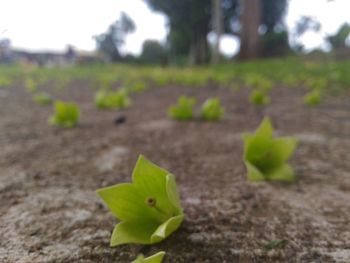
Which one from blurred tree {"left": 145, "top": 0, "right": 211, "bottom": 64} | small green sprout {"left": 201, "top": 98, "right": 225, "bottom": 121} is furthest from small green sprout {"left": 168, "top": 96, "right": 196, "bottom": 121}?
blurred tree {"left": 145, "top": 0, "right": 211, "bottom": 64}

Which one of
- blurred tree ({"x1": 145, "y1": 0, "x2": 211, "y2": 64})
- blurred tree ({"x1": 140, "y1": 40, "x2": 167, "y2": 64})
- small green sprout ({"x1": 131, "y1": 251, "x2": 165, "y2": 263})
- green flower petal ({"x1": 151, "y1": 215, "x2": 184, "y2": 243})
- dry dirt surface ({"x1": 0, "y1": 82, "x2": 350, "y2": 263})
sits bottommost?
dry dirt surface ({"x1": 0, "y1": 82, "x2": 350, "y2": 263})

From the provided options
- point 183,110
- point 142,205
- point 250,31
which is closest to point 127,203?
point 142,205

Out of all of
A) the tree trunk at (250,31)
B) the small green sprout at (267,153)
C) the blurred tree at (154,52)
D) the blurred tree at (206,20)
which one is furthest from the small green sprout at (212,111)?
the blurred tree at (154,52)

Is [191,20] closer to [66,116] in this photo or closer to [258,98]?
[258,98]

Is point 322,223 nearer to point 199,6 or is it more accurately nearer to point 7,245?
point 7,245

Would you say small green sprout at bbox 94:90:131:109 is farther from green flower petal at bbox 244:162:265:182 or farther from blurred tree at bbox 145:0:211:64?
blurred tree at bbox 145:0:211:64

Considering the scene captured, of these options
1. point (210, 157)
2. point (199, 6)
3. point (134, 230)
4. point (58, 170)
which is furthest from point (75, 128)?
point (199, 6)
